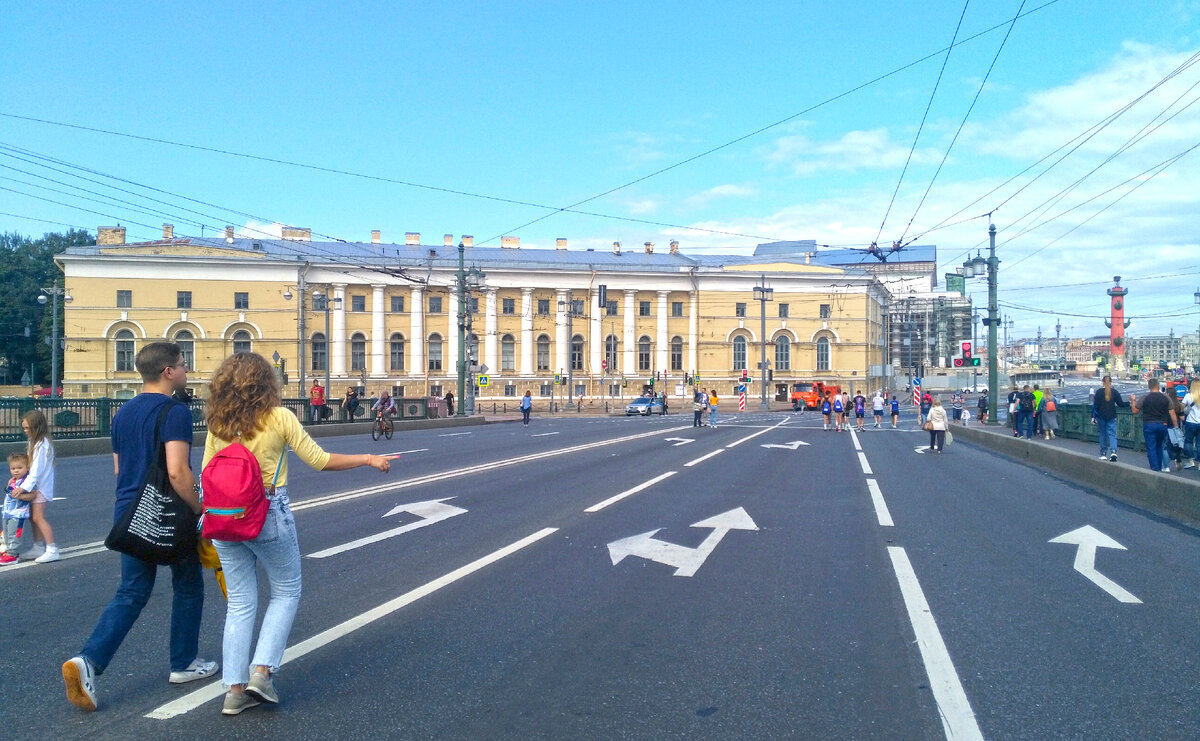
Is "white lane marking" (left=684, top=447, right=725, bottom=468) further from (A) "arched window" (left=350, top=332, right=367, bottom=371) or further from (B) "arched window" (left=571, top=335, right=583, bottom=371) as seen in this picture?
(B) "arched window" (left=571, top=335, right=583, bottom=371)

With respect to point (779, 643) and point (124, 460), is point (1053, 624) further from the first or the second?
point (124, 460)

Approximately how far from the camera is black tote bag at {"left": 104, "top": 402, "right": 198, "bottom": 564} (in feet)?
15.8

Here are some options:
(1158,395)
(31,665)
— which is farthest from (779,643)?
(1158,395)

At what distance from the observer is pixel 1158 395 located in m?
15.9

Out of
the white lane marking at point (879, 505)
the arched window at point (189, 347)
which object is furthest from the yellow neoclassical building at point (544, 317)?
the white lane marking at point (879, 505)

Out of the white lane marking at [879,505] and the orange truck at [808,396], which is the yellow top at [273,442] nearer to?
the white lane marking at [879,505]

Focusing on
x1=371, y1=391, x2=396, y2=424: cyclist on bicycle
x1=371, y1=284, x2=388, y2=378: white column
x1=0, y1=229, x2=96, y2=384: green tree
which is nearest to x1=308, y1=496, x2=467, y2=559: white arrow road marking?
x1=371, y1=391, x2=396, y2=424: cyclist on bicycle

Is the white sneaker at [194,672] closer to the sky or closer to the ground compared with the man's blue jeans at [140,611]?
closer to the ground

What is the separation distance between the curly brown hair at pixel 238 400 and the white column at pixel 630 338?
7905 cm

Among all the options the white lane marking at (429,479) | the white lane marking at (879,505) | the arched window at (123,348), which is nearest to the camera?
Result: the white lane marking at (879,505)

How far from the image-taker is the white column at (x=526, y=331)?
8144cm

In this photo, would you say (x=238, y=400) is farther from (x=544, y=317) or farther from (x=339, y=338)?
(x=544, y=317)

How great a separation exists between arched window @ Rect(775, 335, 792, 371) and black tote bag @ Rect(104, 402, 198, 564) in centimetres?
8352

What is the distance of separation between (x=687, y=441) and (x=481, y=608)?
22.7m
